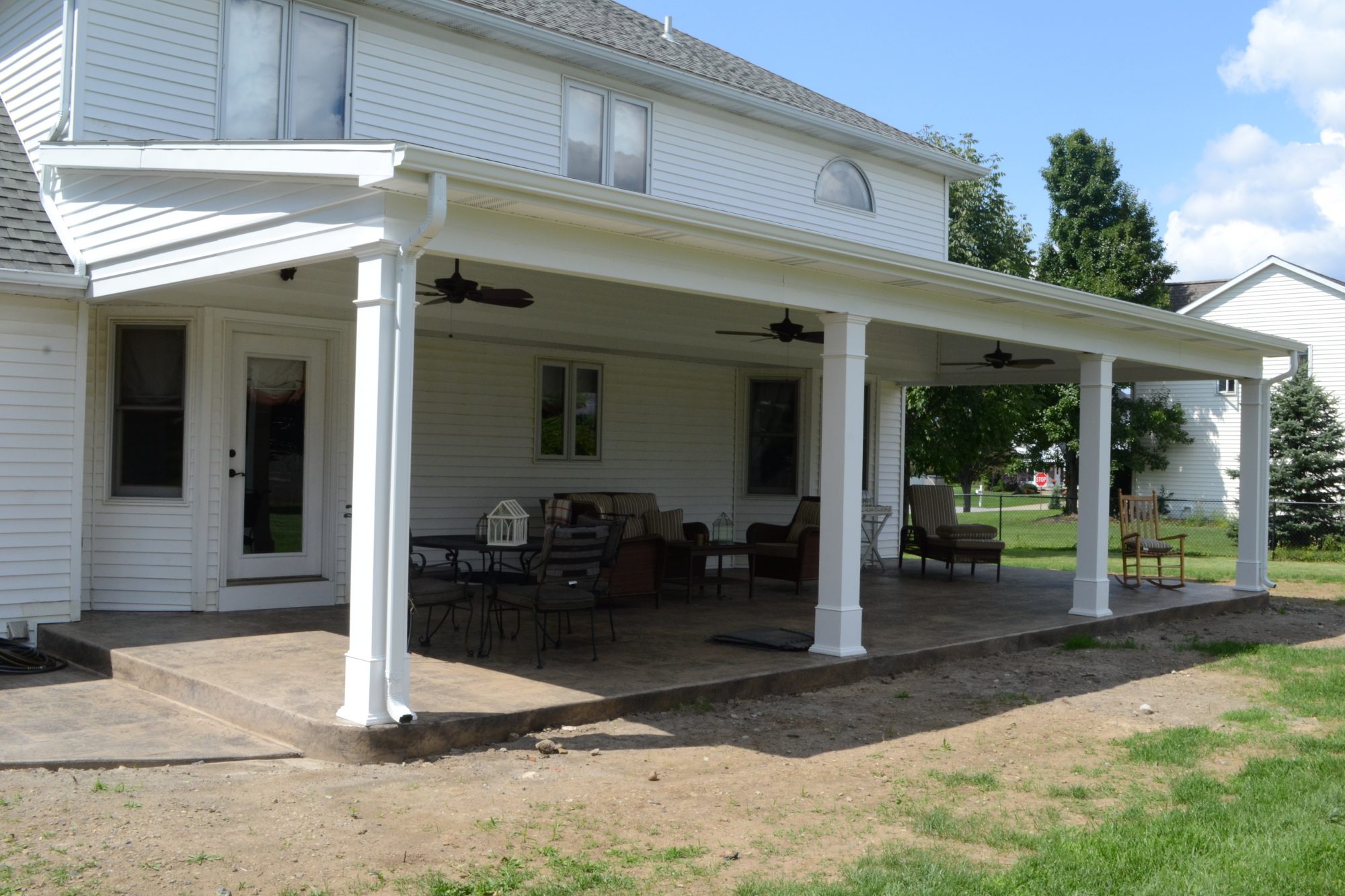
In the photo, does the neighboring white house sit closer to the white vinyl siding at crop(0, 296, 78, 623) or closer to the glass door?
the glass door

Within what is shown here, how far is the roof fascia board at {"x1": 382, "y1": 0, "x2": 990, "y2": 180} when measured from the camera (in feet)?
34.8

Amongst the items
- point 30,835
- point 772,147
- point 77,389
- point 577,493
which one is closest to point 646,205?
point 30,835

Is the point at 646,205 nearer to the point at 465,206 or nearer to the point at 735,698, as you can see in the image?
the point at 465,206

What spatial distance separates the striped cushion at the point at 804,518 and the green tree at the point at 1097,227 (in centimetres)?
2088

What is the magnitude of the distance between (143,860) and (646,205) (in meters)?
3.89

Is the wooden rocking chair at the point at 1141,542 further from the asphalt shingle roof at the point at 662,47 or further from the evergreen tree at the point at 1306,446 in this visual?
the evergreen tree at the point at 1306,446

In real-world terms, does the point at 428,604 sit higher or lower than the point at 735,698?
higher

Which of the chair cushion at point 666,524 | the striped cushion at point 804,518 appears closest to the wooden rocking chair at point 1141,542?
the striped cushion at point 804,518

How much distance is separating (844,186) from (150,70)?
26.8 feet

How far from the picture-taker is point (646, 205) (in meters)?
6.25

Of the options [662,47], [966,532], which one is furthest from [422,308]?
[966,532]

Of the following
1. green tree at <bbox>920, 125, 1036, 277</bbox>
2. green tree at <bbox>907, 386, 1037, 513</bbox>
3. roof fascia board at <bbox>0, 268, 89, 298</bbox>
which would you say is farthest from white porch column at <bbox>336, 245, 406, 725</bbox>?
green tree at <bbox>920, 125, 1036, 277</bbox>

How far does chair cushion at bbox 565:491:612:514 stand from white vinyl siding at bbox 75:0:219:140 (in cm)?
445

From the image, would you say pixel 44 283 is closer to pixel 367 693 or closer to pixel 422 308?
pixel 422 308
